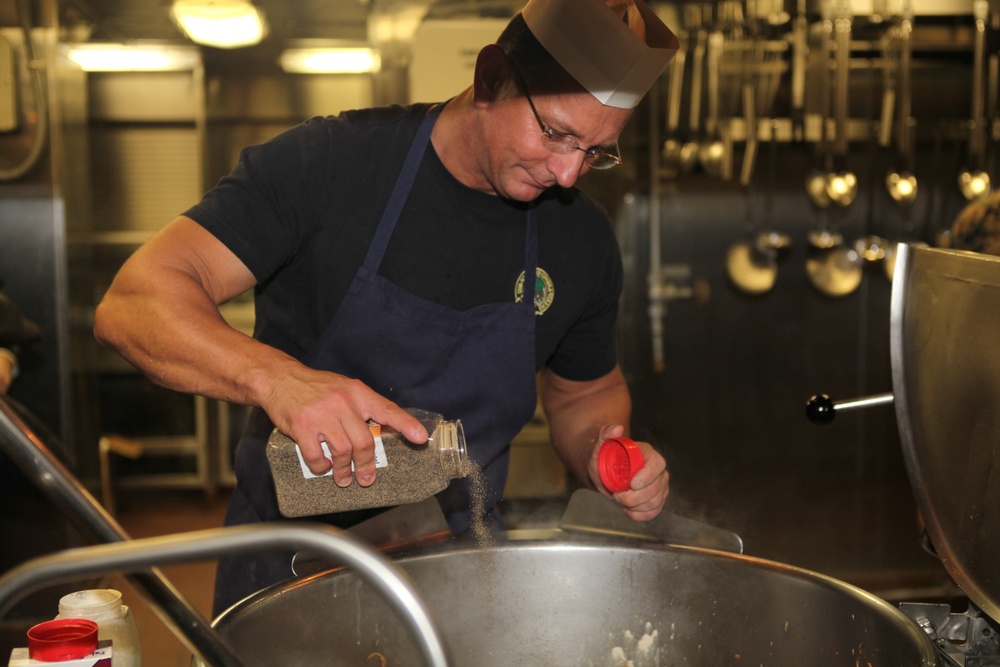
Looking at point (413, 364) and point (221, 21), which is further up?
point (221, 21)

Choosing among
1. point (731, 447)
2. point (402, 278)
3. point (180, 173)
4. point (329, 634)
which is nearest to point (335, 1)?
point (180, 173)

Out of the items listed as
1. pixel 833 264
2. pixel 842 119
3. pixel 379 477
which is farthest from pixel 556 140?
pixel 833 264

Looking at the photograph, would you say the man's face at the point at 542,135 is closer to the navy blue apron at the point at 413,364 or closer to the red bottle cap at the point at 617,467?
the navy blue apron at the point at 413,364

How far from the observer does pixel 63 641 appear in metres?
0.72

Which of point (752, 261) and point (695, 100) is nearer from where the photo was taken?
point (695, 100)

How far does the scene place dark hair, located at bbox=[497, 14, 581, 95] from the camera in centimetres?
116

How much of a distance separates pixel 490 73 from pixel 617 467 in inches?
21.1

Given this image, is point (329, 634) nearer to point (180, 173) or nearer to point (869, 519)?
point (180, 173)

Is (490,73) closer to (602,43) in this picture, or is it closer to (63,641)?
(602,43)

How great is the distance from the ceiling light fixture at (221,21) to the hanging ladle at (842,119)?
1686mm

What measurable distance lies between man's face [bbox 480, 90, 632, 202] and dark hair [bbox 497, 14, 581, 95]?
1cm

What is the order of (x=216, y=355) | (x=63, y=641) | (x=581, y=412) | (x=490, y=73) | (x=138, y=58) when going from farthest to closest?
(x=138, y=58), (x=581, y=412), (x=490, y=73), (x=216, y=355), (x=63, y=641)

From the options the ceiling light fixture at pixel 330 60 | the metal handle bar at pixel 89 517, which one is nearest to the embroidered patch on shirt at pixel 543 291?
the metal handle bar at pixel 89 517

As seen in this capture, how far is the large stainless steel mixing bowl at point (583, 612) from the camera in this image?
950 millimetres
